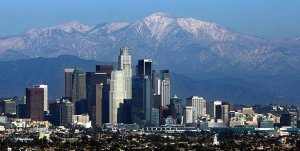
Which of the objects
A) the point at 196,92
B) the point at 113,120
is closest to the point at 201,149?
the point at 113,120

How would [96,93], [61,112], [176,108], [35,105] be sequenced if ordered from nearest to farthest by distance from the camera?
[61,112], [35,105], [96,93], [176,108]

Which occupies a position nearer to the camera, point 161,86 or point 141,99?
point 141,99

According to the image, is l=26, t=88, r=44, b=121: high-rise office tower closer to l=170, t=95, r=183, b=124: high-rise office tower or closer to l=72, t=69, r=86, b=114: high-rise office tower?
l=72, t=69, r=86, b=114: high-rise office tower

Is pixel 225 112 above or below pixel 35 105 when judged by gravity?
below

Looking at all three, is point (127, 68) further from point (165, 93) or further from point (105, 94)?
point (105, 94)

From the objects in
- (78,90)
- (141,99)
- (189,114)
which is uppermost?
(78,90)

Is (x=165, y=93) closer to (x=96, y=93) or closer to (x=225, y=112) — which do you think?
(x=225, y=112)

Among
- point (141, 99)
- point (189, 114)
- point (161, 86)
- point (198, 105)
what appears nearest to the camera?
point (189, 114)

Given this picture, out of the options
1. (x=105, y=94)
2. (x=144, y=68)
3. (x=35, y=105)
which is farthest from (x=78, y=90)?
(x=35, y=105)
